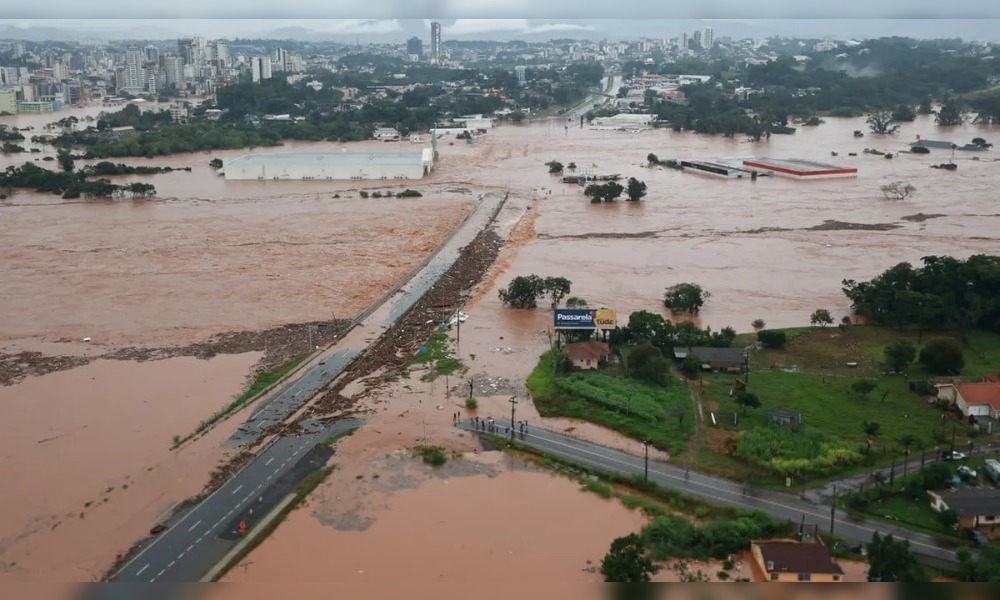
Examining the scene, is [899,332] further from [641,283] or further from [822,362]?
[641,283]

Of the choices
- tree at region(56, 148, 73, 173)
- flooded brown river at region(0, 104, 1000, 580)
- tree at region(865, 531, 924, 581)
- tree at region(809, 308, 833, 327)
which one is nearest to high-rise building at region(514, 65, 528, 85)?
flooded brown river at region(0, 104, 1000, 580)

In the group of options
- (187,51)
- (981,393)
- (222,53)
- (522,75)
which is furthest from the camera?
(222,53)

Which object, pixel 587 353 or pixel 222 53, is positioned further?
pixel 222 53

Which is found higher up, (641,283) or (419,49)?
(419,49)

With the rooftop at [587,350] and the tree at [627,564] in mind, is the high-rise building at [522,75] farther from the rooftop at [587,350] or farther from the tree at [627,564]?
the tree at [627,564]

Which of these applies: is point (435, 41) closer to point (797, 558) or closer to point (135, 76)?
point (135, 76)

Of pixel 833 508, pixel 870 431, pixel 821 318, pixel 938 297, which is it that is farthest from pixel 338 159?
pixel 833 508

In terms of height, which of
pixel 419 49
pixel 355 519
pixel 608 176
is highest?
pixel 419 49

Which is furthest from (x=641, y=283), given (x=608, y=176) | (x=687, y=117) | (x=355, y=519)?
(x=687, y=117)
